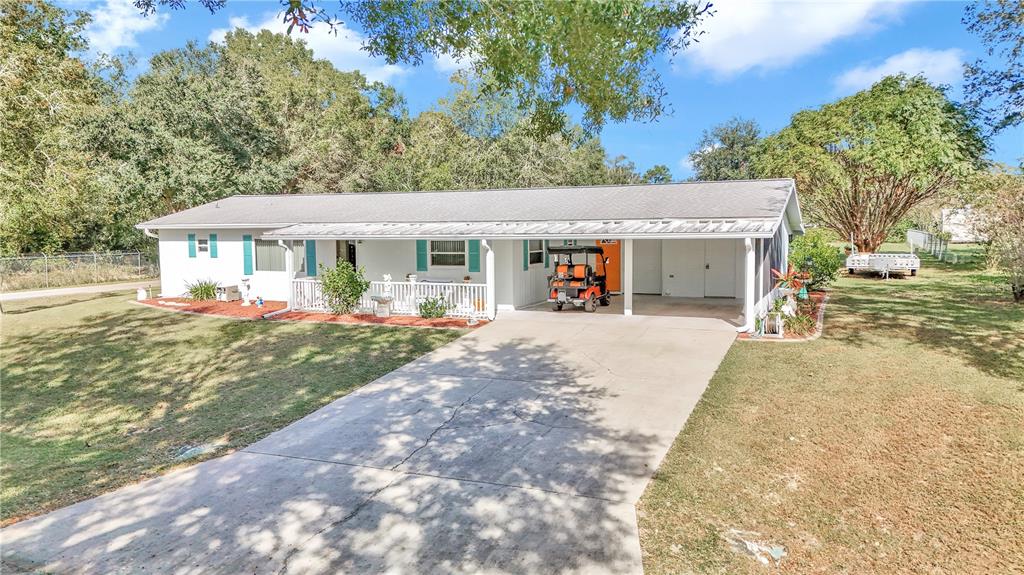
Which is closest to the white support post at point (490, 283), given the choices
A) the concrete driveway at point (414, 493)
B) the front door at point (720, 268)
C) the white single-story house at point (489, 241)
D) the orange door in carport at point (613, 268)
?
the white single-story house at point (489, 241)

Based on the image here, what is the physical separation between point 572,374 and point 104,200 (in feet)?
81.0

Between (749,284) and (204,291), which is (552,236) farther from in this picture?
(204,291)

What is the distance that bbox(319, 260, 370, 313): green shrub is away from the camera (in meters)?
14.5

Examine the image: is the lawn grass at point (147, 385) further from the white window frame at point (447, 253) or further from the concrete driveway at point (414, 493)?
the white window frame at point (447, 253)

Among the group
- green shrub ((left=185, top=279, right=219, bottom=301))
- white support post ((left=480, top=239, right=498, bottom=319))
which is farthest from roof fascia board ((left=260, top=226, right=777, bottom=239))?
green shrub ((left=185, top=279, right=219, bottom=301))

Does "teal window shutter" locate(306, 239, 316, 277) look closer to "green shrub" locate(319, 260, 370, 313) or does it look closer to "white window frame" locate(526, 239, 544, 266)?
"green shrub" locate(319, 260, 370, 313)

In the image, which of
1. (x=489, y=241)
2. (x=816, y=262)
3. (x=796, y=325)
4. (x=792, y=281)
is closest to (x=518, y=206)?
(x=489, y=241)

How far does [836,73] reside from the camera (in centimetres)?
2466

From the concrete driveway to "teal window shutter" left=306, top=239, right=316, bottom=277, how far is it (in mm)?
9135

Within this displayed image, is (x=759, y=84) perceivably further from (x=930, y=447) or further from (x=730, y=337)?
(x=930, y=447)

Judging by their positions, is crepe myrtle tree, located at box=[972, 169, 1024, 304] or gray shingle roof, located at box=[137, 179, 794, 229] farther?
crepe myrtle tree, located at box=[972, 169, 1024, 304]

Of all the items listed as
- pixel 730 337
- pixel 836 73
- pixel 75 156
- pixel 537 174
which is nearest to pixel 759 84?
pixel 836 73

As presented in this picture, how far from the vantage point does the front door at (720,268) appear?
17.0m

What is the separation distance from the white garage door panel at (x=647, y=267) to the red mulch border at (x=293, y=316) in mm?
7145
